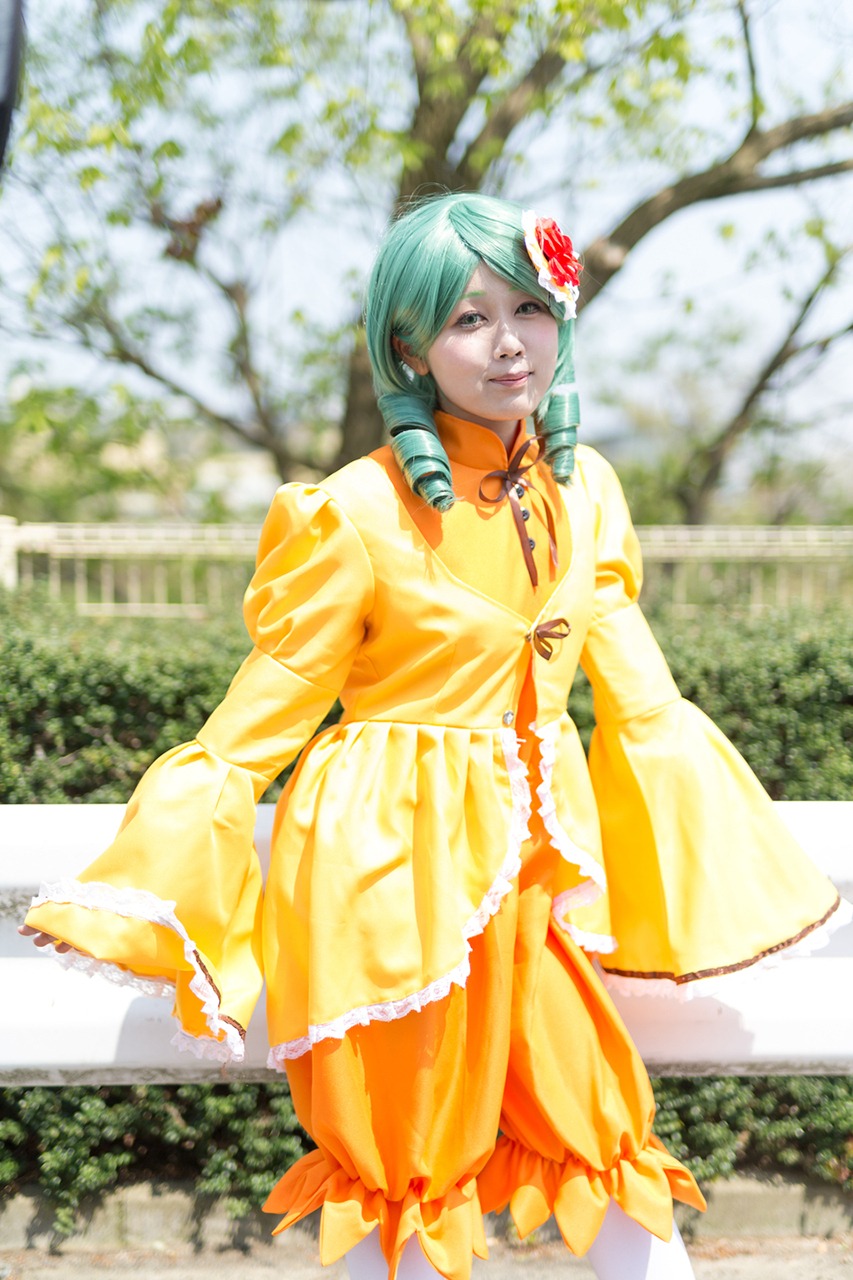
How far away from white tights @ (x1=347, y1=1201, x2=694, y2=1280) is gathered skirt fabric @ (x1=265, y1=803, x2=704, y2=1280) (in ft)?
0.16

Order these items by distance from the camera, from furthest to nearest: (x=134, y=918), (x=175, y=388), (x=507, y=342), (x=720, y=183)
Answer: (x=175, y=388) < (x=720, y=183) < (x=507, y=342) < (x=134, y=918)

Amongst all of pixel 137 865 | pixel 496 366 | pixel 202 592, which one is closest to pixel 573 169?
pixel 202 592

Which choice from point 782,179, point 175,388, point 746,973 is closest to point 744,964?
point 746,973

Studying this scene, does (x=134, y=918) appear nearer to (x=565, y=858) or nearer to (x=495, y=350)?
(x=565, y=858)

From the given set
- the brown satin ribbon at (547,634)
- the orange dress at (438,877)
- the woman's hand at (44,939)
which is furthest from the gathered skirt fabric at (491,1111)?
the woman's hand at (44,939)

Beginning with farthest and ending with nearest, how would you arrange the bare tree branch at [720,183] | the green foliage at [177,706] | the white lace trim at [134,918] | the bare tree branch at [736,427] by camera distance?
the bare tree branch at [736,427] < the bare tree branch at [720,183] < the green foliage at [177,706] < the white lace trim at [134,918]

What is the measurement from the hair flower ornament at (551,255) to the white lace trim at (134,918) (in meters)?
0.97

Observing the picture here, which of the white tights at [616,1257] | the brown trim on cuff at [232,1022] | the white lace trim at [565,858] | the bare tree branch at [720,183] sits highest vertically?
the bare tree branch at [720,183]

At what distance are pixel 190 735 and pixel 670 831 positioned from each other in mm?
1481

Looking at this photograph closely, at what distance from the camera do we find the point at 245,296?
7855 mm

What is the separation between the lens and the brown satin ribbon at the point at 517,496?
64.3 inches

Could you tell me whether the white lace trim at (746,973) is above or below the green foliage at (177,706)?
below

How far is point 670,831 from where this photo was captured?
166cm

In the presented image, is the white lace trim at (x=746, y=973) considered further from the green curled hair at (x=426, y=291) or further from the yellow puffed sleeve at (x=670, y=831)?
the green curled hair at (x=426, y=291)
